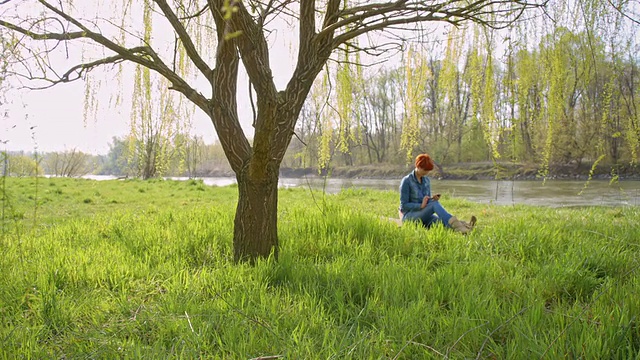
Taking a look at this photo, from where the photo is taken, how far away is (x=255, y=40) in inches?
107

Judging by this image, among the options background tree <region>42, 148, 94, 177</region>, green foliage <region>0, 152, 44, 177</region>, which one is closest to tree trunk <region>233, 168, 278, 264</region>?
green foliage <region>0, 152, 44, 177</region>

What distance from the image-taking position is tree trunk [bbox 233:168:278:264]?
2.88 m

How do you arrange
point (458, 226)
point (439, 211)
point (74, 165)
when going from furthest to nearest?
1. point (74, 165)
2. point (439, 211)
3. point (458, 226)

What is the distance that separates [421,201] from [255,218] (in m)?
2.94

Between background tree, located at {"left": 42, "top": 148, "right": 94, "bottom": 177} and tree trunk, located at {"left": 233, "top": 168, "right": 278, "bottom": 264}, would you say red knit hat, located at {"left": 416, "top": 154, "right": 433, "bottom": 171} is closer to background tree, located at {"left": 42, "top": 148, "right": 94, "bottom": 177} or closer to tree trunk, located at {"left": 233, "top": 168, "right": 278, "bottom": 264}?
tree trunk, located at {"left": 233, "top": 168, "right": 278, "bottom": 264}

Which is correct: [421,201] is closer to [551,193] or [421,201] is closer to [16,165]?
[16,165]

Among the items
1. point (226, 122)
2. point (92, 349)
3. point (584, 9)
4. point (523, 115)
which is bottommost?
point (92, 349)

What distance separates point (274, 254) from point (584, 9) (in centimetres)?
358

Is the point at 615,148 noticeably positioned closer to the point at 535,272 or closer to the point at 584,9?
the point at 584,9

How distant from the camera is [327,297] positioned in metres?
2.24

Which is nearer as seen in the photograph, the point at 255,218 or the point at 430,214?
the point at 255,218

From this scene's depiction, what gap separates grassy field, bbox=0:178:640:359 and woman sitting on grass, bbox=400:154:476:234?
1024 mm

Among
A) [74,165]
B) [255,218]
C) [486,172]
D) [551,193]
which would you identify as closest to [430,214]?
[255,218]

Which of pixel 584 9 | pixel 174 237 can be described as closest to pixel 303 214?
pixel 174 237
